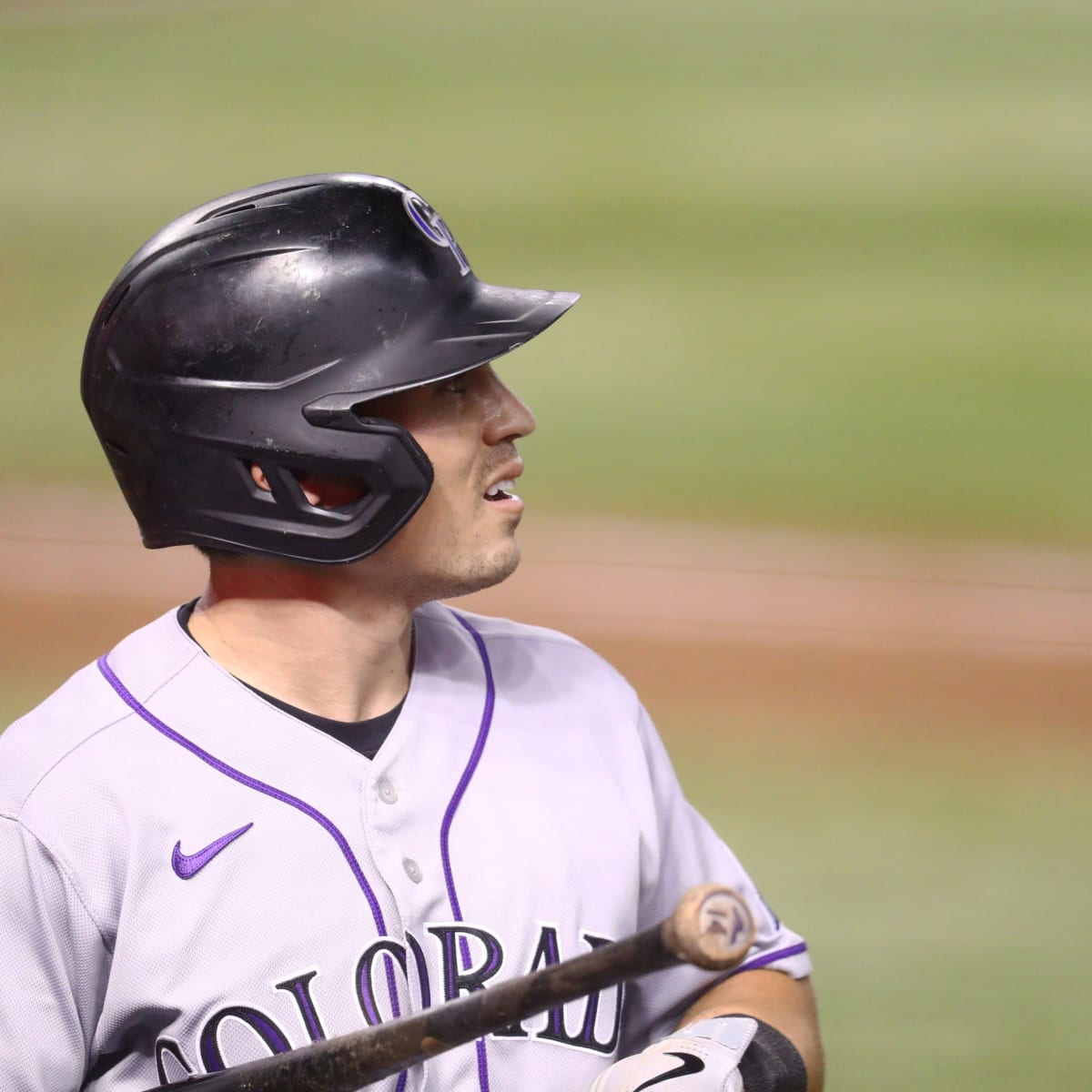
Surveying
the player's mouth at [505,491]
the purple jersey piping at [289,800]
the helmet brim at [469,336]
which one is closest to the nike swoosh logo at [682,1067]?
the purple jersey piping at [289,800]

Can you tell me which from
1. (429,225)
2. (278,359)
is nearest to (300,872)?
(278,359)

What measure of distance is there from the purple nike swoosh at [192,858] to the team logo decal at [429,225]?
0.54m

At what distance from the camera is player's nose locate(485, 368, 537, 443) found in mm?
1342

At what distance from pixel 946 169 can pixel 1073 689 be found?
5.06 ft

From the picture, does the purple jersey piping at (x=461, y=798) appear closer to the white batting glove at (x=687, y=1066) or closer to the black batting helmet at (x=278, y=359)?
the white batting glove at (x=687, y=1066)

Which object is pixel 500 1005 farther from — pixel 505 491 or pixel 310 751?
pixel 505 491

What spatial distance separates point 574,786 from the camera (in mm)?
1360

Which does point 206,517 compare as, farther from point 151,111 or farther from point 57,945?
point 151,111

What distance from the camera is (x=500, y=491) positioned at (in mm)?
1373

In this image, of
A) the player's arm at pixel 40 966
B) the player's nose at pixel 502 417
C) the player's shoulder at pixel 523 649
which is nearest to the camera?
the player's arm at pixel 40 966

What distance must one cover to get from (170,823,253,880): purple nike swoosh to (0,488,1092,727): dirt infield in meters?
1.78

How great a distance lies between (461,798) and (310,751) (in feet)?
0.49

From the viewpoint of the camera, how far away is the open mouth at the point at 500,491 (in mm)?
1355

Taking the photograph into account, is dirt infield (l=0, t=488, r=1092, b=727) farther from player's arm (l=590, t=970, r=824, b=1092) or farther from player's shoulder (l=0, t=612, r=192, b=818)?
player's shoulder (l=0, t=612, r=192, b=818)
